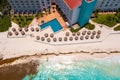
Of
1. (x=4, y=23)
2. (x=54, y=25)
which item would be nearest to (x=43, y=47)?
(x=54, y=25)

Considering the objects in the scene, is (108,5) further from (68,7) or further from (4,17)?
(4,17)

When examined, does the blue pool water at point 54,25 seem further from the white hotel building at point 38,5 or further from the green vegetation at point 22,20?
the white hotel building at point 38,5

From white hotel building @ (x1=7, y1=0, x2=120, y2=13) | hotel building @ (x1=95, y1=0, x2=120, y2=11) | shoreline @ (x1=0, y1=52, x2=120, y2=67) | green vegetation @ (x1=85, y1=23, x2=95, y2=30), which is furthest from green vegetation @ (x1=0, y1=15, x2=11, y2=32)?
hotel building @ (x1=95, y1=0, x2=120, y2=11)

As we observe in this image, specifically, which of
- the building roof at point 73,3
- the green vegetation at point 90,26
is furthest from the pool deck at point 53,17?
the building roof at point 73,3

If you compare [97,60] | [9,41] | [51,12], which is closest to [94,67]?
[97,60]

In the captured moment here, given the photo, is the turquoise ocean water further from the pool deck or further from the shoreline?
the pool deck
